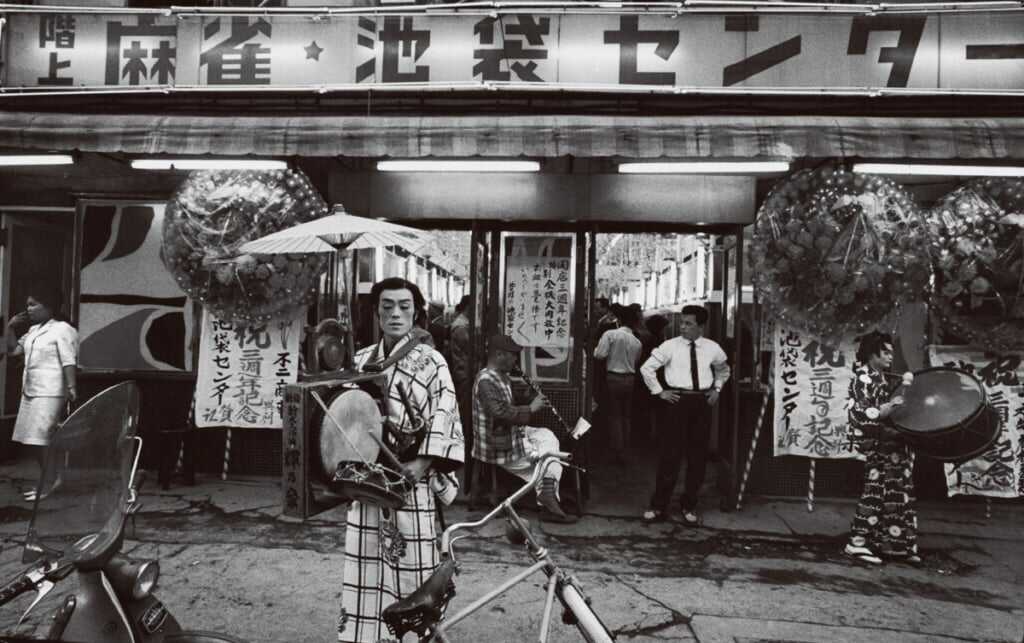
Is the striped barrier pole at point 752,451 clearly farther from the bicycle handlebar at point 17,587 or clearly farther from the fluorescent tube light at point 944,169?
the bicycle handlebar at point 17,587

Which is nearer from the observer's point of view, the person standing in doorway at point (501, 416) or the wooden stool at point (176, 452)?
the person standing in doorway at point (501, 416)

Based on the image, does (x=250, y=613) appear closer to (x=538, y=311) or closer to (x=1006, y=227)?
(x=538, y=311)

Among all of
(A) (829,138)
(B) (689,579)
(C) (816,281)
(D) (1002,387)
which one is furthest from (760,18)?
(B) (689,579)

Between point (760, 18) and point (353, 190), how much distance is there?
513cm

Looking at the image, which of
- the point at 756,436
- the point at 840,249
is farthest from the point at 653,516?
the point at 840,249

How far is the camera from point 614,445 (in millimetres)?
9883

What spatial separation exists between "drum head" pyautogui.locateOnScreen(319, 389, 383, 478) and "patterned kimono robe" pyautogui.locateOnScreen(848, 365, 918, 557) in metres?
4.73

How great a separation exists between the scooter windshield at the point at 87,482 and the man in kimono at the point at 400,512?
109 centimetres

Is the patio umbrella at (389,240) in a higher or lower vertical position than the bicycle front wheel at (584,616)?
higher

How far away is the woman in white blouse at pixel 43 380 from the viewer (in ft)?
24.1

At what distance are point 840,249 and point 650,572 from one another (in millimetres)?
3371

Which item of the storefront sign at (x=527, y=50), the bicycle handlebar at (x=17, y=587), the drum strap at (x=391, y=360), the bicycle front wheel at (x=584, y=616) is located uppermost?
the storefront sign at (x=527, y=50)

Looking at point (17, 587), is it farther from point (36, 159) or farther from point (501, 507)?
point (36, 159)

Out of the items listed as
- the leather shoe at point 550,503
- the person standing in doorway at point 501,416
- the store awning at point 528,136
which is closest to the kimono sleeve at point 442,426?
the leather shoe at point 550,503
